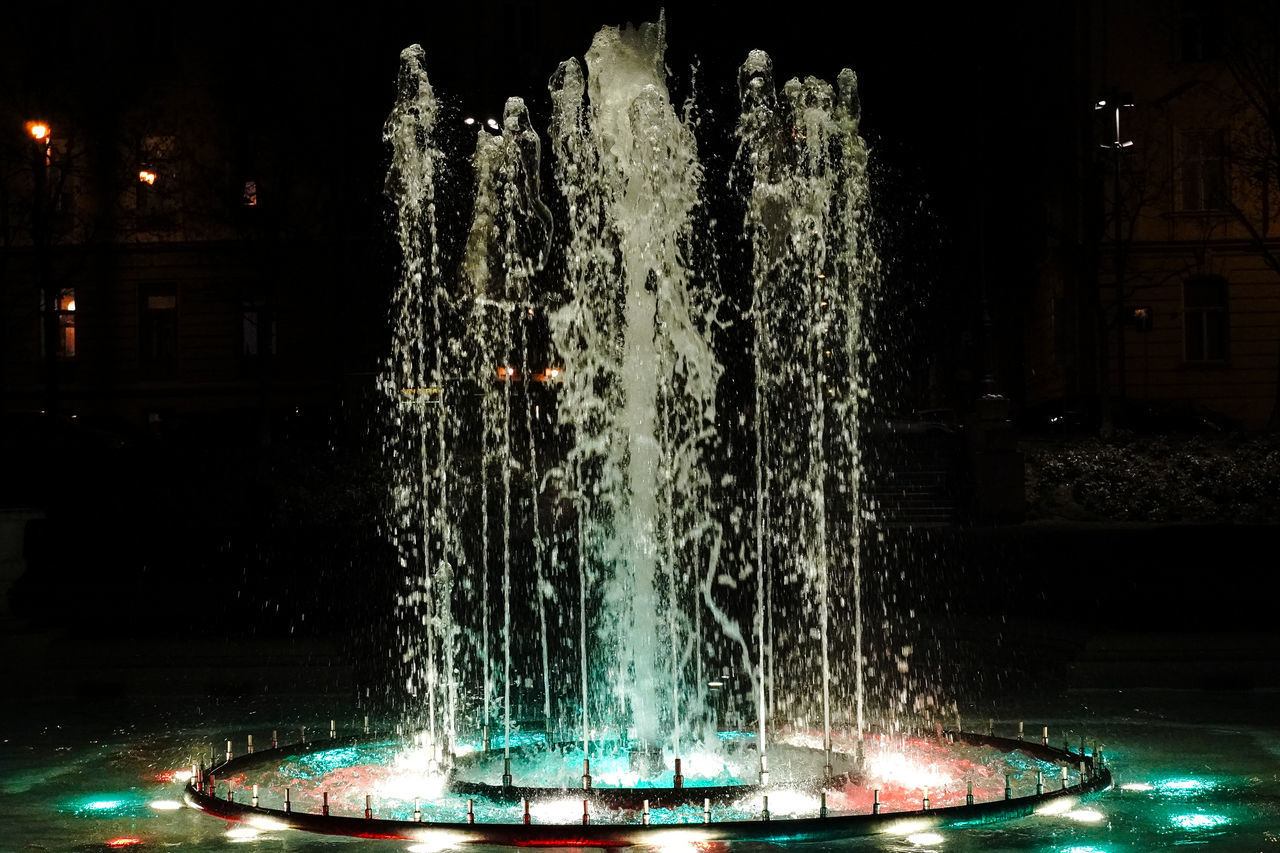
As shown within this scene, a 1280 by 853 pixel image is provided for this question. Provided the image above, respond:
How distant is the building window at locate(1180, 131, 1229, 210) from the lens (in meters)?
44.4

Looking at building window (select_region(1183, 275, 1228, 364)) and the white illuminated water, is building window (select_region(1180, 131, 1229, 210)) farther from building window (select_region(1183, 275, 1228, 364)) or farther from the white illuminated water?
the white illuminated water

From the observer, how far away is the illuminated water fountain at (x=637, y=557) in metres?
9.25

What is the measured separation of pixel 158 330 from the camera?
49750 millimetres

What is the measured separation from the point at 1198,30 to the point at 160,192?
29812mm

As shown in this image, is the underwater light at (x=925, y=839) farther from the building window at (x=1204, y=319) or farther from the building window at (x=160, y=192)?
the building window at (x=160, y=192)

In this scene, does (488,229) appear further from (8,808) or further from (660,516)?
(8,808)

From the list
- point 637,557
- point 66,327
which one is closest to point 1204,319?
point 66,327

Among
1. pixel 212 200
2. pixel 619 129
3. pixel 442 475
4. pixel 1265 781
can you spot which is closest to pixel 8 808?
pixel 619 129

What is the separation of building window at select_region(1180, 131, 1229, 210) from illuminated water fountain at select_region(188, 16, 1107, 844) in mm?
15757

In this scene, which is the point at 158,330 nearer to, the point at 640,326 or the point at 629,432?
the point at 640,326

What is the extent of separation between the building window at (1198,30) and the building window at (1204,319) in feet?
19.9

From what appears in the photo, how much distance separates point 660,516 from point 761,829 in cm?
392

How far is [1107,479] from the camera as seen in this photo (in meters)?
25.7

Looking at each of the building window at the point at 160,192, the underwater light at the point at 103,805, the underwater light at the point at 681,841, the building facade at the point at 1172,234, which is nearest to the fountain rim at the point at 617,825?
the underwater light at the point at 681,841
